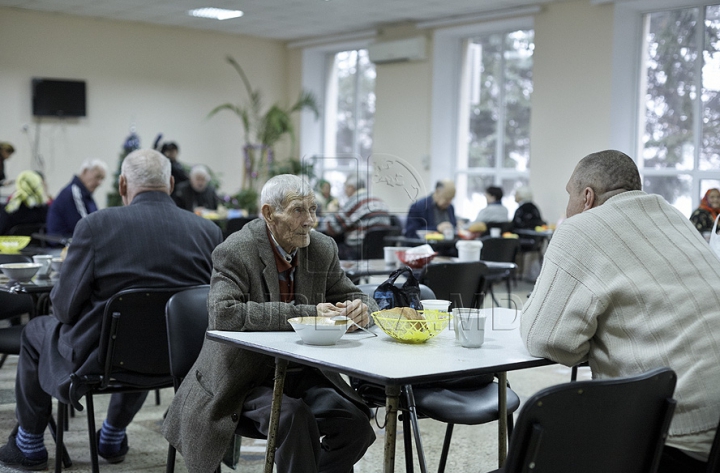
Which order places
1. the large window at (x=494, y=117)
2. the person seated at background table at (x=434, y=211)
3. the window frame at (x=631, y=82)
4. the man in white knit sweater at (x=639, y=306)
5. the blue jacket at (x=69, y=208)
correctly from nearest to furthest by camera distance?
the man in white knit sweater at (x=639, y=306), the blue jacket at (x=69, y=208), the person seated at background table at (x=434, y=211), the window frame at (x=631, y=82), the large window at (x=494, y=117)

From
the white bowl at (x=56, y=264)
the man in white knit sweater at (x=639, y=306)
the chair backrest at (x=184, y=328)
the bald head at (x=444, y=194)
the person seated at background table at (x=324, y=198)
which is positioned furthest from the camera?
the person seated at background table at (x=324, y=198)

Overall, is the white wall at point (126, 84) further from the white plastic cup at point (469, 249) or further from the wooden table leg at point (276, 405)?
the wooden table leg at point (276, 405)

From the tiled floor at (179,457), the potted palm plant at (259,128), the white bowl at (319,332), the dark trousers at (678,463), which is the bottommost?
the tiled floor at (179,457)

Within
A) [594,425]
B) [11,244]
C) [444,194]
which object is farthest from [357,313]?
[444,194]

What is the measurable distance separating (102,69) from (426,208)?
6.58 metres

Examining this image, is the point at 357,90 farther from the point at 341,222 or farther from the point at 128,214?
the point at 128,214

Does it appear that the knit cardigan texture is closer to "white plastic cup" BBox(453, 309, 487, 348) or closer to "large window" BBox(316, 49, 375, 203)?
"white plastic cup" BBox(453, 309, 487, 348)

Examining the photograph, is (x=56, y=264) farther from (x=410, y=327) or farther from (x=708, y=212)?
(x=708, y=212)

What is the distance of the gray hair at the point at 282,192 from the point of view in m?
2.60

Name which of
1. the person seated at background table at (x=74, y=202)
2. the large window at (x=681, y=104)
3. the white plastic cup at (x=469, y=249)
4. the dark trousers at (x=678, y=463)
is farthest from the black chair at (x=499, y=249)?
the dark trousers at (x=678, y=463)

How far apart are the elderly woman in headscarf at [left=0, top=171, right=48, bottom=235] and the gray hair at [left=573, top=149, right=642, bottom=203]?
18.5 ft

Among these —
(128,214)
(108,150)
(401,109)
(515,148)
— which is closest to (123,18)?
(108,150)

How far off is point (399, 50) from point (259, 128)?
8.68 ft

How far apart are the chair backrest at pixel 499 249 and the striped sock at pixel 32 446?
3750 millimetres
